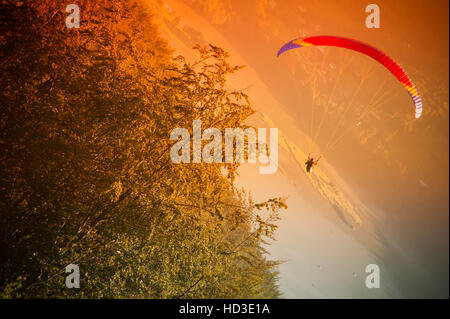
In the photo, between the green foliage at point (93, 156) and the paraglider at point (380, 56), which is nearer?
the green foliage at point (93, 156)

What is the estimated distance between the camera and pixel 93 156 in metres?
5.98

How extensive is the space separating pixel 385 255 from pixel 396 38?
133457mm

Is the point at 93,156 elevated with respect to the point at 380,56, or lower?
lower

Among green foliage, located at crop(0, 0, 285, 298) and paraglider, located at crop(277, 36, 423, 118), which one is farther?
paraglider, located at crop(277, 36, 423, 118)

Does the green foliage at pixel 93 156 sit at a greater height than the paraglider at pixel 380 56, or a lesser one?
lesser

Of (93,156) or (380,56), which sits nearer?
(93,156)

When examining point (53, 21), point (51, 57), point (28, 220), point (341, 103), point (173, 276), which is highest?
point (341, 103)

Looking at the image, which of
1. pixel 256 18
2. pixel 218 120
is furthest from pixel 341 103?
pixel 218 120

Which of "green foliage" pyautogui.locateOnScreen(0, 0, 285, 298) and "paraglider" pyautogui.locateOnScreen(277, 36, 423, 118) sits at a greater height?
"paraglider" pyautogui.locateOnScreen(277, 36, 423, 118)

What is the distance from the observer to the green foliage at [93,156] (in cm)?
583

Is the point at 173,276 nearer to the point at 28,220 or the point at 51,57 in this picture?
the point at 28,220

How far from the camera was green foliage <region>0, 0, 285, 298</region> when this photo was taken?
5.83 m

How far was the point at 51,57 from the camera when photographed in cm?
596
